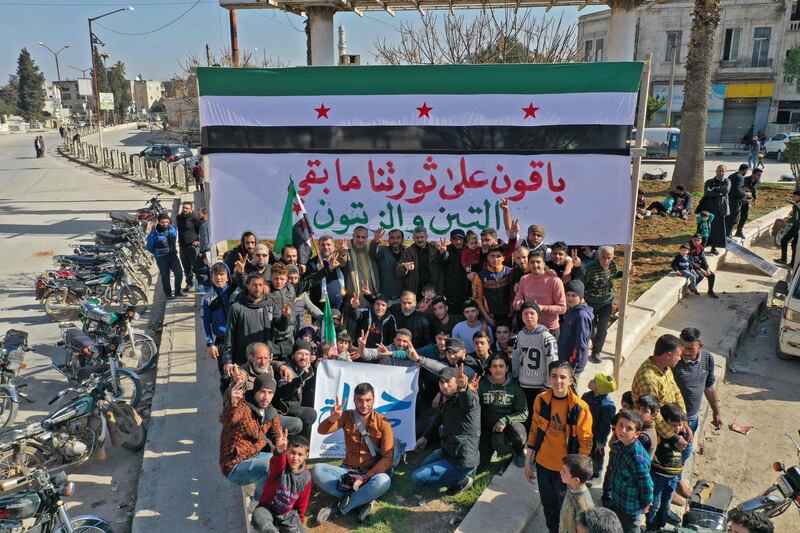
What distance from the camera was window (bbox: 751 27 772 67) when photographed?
Answer: 152ft

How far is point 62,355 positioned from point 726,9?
166ft

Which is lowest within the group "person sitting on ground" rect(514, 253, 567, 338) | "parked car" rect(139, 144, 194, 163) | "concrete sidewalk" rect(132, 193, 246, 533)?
"concrete sidewalk" rect(132, 193, 246, 533)

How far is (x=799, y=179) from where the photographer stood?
2022cm

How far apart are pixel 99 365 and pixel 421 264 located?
4.27 m

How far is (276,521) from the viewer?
4.91m

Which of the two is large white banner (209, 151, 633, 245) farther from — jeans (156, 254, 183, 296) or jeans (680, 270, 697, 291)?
jeans (680, 270, 697, 291)

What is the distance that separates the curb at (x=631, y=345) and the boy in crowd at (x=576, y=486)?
3.67 feet

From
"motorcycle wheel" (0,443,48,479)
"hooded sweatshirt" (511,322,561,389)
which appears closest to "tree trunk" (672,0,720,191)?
"hooded sweatshirt" (511,322,561,389)

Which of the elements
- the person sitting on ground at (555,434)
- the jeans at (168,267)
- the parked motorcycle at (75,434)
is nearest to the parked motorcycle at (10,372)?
the parked motorcycle at (75,434)

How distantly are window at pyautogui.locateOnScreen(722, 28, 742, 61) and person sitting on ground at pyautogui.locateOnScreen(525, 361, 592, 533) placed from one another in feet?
169

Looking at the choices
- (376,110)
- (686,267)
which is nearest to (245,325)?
(376,110)

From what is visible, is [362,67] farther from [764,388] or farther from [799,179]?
[799,179]

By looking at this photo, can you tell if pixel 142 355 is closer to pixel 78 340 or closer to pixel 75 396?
pixel 78 340

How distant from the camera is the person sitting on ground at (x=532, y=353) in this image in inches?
235
